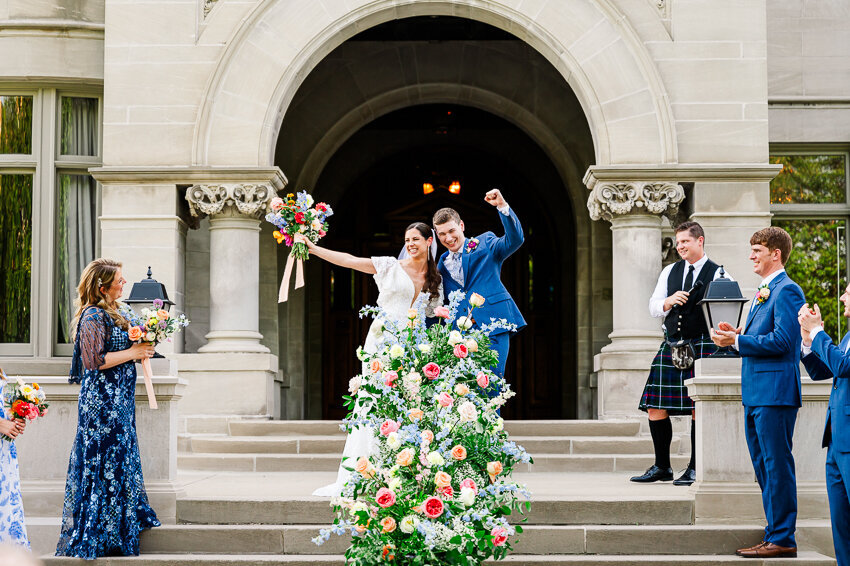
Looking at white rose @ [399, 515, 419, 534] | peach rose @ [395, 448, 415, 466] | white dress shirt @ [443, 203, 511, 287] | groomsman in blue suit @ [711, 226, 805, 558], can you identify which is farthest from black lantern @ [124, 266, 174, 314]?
groomsman in blue suit @ [711, 226, 805, 558]

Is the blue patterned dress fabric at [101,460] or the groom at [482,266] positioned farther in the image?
the groom at [482,266]

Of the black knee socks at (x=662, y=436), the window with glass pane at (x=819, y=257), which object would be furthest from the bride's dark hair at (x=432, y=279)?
the window with glass pane at (x=819, y=257)

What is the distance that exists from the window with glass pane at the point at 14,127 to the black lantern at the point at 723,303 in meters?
8.26

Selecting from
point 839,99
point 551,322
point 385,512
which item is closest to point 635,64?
point 839,99

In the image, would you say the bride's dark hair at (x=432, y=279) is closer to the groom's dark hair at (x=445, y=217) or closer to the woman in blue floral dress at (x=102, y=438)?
the groom's dark hair at (x=445, y=217)

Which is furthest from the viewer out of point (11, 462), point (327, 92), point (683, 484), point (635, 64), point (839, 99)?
point (327, 92)

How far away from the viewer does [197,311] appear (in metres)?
12.7

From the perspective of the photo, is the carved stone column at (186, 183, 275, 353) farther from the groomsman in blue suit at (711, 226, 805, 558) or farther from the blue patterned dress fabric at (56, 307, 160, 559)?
the groomsman in blue suit at (711, 226, 805, 558)

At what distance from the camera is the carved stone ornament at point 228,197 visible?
11055 millimetres

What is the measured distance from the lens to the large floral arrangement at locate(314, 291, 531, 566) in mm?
5102

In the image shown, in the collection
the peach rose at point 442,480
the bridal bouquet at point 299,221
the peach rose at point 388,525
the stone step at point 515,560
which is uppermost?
the bridal bouquet at point 299,221

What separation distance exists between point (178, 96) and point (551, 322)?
739cm

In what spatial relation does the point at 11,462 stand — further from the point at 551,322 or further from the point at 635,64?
the point at 551,322

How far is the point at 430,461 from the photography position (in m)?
5.08
